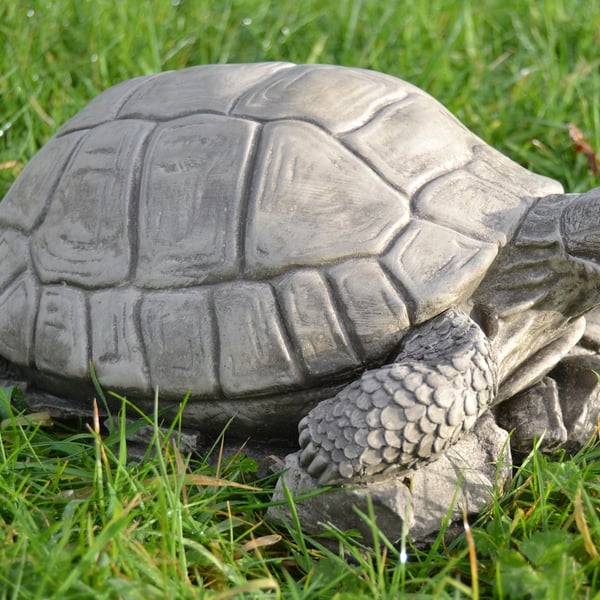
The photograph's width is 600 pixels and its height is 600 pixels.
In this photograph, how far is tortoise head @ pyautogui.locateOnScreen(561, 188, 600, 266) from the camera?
9.65 ft

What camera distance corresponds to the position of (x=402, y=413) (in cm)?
267

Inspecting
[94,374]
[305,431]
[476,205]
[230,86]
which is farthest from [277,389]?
[230,86]

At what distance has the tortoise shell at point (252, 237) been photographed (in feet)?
9.43

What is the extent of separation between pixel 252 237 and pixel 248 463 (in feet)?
2.56

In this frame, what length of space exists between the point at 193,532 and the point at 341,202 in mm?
1194

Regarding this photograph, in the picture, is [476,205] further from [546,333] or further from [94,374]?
[94,374]

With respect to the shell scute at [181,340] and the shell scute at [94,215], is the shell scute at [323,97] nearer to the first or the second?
the shell scute at [94,215]

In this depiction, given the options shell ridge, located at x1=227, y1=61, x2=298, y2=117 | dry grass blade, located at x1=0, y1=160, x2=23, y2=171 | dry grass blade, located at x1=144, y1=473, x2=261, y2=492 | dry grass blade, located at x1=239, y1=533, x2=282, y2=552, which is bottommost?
dry grass blade, located at x1=239, y1=533, x2=282, y2=552

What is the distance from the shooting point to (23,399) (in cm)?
343

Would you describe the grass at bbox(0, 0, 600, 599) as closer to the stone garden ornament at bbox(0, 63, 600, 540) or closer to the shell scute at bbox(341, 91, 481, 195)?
the stone garden ornament at bbox(0, 63, 600, 540)

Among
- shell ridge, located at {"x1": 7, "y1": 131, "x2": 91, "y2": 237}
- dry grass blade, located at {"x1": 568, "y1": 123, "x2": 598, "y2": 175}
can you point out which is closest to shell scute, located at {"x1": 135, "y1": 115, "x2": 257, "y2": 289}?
shell ridge, located at {"x1": 7, "y1": 131, "x2": 91, "y2": 237}

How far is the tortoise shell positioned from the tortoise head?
18cm

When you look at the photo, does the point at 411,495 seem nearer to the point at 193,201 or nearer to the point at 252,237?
the point at 252,237

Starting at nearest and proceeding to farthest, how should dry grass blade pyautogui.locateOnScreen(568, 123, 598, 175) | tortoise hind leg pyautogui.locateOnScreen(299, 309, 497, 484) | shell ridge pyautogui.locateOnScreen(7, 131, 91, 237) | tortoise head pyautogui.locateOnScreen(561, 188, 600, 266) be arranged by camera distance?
tortoise hind leg pyautogui.locateOnScreen(299, 309, 497, 484) < tortoise head pyautogui.locateOnScreen(561, 188, 600, 266) < shell ridge pyautogui.locateOnScreen(7, 131, 91, 237) < dry grass blade pyautogui.locateOnScreen(568, 123, 598, 175)
